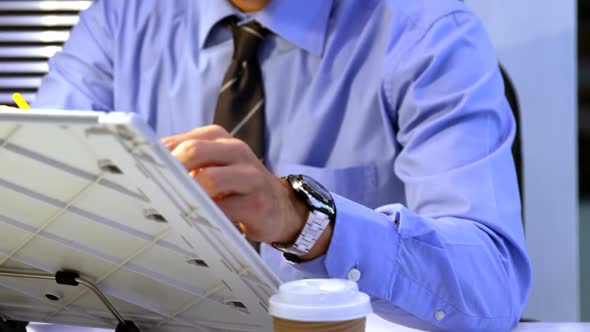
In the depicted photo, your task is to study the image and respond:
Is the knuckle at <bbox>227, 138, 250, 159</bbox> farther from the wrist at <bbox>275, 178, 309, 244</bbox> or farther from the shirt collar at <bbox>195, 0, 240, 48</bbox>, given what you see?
the shirt collar at <bbox>195, 0, 240, 48</bbox>

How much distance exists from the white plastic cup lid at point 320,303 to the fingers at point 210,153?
18cm

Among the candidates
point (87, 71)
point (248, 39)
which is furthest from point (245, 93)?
point (87, 71)

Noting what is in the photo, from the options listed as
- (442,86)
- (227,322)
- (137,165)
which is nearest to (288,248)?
(227,322)

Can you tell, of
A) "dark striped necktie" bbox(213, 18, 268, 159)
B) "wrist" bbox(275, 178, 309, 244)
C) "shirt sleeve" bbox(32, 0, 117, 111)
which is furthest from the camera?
"shirt sleeve" bbox(32, 0, 117, 111)

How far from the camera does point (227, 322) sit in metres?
0.89

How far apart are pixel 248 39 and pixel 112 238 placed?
32.1 inches

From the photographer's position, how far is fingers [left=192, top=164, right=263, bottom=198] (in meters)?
0.83

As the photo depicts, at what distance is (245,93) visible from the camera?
4.99ft

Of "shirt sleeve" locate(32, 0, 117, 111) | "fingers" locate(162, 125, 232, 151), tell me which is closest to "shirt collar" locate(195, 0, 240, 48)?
"shirt sleeve" locate(32, 0, 117, 111)

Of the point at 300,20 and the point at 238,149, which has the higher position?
the point at 300,20

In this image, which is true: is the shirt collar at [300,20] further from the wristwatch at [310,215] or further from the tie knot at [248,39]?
the wristwatch at [310,215]

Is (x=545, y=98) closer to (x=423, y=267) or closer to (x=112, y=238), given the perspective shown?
(x=423, y=267)

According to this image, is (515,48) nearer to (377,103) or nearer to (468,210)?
(377,103)

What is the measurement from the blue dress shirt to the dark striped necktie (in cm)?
2
